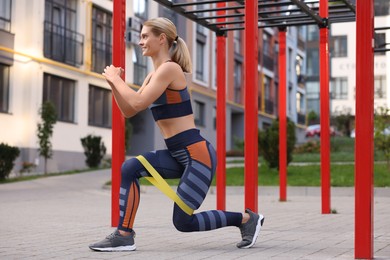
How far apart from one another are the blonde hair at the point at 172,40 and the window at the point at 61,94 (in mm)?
20869

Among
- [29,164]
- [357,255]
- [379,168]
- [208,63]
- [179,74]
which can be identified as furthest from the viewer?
[208,63]

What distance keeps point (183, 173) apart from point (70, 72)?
22.5m

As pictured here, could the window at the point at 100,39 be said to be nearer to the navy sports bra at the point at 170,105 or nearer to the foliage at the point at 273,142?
the foliage at the point at 273,142

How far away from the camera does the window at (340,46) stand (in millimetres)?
63094

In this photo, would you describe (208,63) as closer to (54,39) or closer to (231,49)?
(231,49)

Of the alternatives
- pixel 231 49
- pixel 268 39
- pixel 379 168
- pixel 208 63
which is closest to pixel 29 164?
pixel 379 168

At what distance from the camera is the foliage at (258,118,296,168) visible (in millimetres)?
18906

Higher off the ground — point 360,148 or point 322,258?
point 360,148

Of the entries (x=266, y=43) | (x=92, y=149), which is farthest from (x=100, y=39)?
(x=266, y=43)

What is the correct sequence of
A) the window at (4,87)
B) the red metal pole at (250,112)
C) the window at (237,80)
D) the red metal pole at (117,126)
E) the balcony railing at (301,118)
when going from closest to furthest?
the red metal pole at (250,112), the red metal pole at (117,126), the window at (4,87), the window at (237,80), the balcony railing at (301,118)

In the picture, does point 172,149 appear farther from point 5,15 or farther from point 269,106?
point 269,106

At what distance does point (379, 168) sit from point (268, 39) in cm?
3040

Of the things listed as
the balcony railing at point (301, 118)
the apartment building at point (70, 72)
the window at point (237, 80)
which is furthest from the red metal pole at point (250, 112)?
the balcony railing at point (301, 118)

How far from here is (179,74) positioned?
18.8 feet
